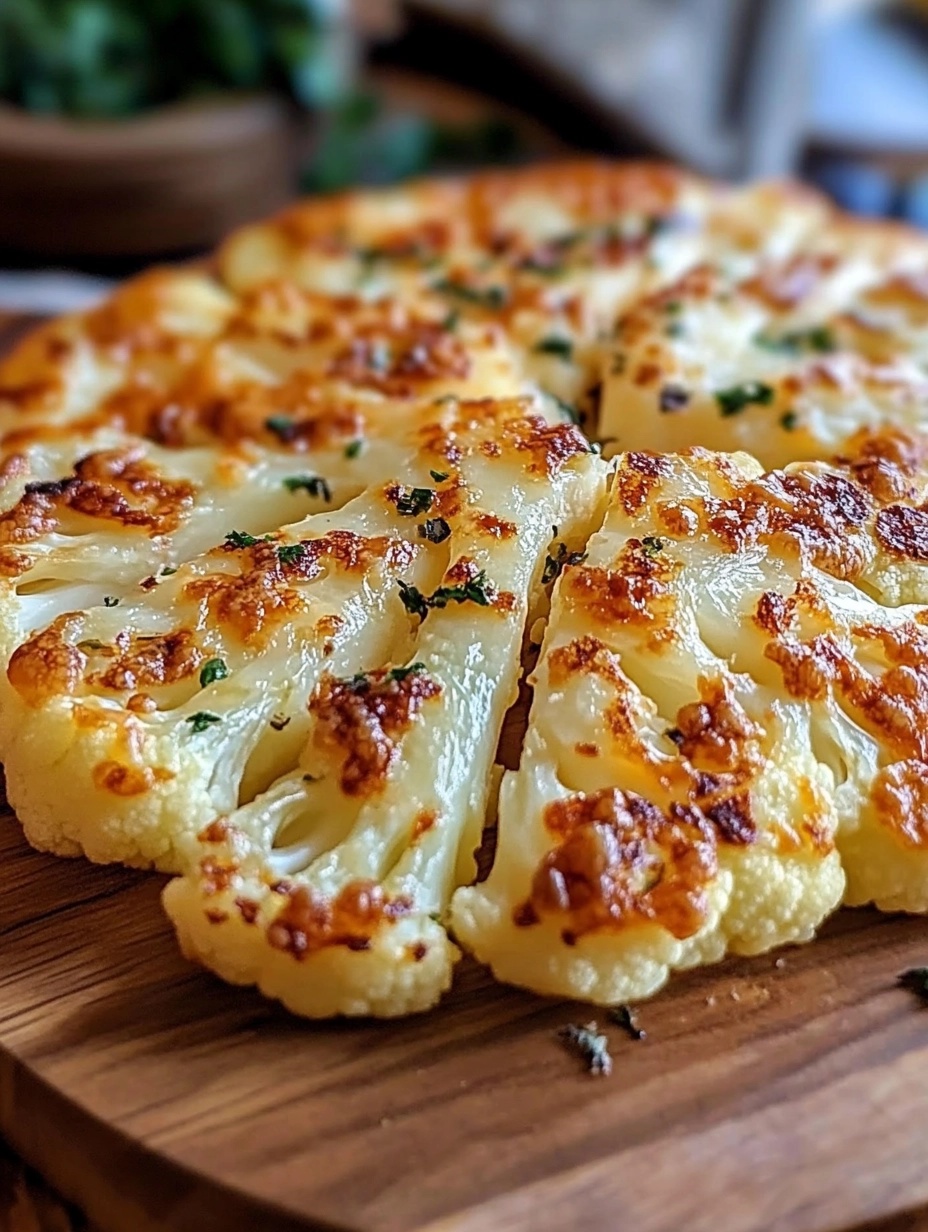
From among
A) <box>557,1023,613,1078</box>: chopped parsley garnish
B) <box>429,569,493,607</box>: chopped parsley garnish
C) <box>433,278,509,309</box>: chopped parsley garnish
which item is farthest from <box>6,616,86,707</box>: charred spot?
<box>433,278,509,309</box>: chopped parsley garnish

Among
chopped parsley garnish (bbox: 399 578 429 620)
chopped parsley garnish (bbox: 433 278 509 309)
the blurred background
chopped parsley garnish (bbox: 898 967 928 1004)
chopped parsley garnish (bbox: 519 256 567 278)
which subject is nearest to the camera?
chopped parsley garnish (bbox: 898 967 928 1004)

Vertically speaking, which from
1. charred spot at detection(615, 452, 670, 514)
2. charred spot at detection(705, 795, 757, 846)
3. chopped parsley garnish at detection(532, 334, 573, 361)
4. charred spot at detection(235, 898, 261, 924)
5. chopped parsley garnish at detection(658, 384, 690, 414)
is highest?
charred spot at detection(615, 452, 670, 514)

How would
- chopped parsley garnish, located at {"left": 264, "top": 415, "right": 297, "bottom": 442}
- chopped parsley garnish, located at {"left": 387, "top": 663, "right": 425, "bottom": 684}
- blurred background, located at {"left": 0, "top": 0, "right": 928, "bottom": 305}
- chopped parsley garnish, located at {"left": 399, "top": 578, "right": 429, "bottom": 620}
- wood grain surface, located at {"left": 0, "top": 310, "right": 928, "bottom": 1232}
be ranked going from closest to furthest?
wood grain surface, located at {"left": 0, "top": 310, "right": 928, "bottom": 1232}, chopped parsley garnish, located at {"left": 387, "top": 663, "right": 425, "bottom": 684}, chopped parsley garnish, located at {"left": 399, "top": 578, "right": 429, "bottom": 620}, chopped parsley garnish, located at {"left": 264, "top": 415, "right": 297, "bottom": 442}, blurred background, located at {"left": 0, "top": 0, "right": 928, "bottom": 305}

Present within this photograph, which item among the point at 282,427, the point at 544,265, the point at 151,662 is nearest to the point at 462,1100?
the point at 151,662

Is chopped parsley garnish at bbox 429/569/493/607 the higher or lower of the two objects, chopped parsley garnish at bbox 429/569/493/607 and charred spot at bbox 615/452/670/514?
the lower

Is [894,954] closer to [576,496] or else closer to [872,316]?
[576,496]

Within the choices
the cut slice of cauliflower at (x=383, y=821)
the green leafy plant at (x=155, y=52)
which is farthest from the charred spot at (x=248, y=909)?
the green leafy plant at (x=155, y=52)

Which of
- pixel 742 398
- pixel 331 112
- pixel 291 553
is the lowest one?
pixel 331 112

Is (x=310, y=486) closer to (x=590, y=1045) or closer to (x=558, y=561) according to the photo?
(x=558, y=561)

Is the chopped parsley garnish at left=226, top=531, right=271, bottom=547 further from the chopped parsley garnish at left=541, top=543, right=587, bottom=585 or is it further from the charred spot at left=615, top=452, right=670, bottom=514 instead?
the charred spot at left=615, top=452, right=670, bottom=514
